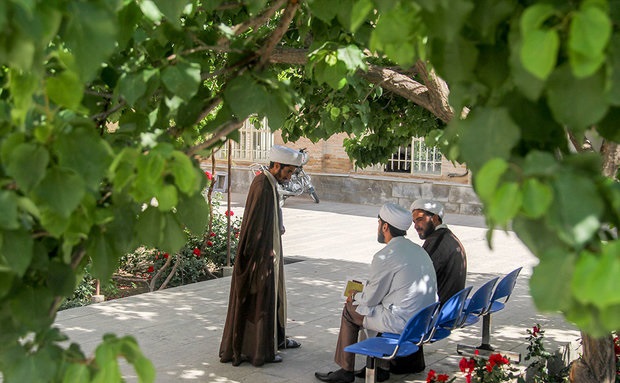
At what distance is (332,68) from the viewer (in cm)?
374

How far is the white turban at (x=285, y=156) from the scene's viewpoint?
278 inches

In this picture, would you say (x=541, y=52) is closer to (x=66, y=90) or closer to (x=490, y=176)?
(x=490, y=176)

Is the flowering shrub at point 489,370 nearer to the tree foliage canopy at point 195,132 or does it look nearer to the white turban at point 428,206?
the white turban at point 428,206

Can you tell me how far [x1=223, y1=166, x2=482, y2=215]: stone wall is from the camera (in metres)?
19.6

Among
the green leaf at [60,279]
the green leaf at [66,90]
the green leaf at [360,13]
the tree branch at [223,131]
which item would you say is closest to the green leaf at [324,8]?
the tree branch at [223,131]

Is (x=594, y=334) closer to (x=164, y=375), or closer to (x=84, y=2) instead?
(x=84, y=2)

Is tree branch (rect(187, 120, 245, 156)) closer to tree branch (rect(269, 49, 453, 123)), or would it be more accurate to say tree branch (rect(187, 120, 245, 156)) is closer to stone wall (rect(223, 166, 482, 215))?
tree branch (rect(269, 49, 453, 123))

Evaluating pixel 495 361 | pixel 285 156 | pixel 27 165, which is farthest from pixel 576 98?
pixel 285 156

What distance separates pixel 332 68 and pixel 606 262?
2.60 meters

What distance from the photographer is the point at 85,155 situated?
1818mm

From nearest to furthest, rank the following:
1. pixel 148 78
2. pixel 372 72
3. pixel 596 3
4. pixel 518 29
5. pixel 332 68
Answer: pixel 596 3
pixel 518 29
pixel 148 78
pixel 332 68
pixel 372 72

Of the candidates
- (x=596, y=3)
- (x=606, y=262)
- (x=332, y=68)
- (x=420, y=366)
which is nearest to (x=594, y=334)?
(x=606, y=262)

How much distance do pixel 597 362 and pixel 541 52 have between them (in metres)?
4.73

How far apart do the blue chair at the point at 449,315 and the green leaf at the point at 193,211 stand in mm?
4197
